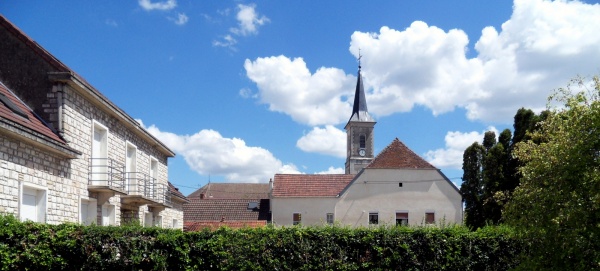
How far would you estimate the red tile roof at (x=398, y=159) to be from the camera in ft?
144

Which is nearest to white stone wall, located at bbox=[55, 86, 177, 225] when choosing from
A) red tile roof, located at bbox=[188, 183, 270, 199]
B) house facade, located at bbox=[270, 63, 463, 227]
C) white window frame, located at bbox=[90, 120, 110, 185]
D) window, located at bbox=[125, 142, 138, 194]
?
white window frame, located at bbox=[90, 120, 110, 185]

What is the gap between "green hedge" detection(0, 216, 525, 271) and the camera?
14.0 metres

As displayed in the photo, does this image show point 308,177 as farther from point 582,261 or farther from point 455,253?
point 582,261

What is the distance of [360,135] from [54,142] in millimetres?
72724

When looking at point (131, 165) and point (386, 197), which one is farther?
point (386, 197)

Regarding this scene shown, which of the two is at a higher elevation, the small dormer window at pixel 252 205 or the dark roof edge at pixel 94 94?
the dark roof edge at pixel 94 94

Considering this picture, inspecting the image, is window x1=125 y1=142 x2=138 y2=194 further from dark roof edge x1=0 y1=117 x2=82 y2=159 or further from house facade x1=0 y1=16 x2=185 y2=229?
dark roof edge x1=0 y1=117 x2=82 y2=159

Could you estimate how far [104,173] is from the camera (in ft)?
61.1

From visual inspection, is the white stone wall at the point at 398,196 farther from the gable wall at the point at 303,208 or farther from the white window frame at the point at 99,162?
the white window frame at the point at 99,162

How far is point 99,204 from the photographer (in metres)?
19.1

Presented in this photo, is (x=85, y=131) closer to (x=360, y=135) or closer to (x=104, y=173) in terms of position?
(x=104, y=173)

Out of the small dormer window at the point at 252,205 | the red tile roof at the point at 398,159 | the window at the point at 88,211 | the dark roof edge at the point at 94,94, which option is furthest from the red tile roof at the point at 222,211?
the window at the point at 88,211

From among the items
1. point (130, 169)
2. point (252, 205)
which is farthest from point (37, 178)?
point (252, 205)

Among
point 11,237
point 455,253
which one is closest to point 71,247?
point 11,237
